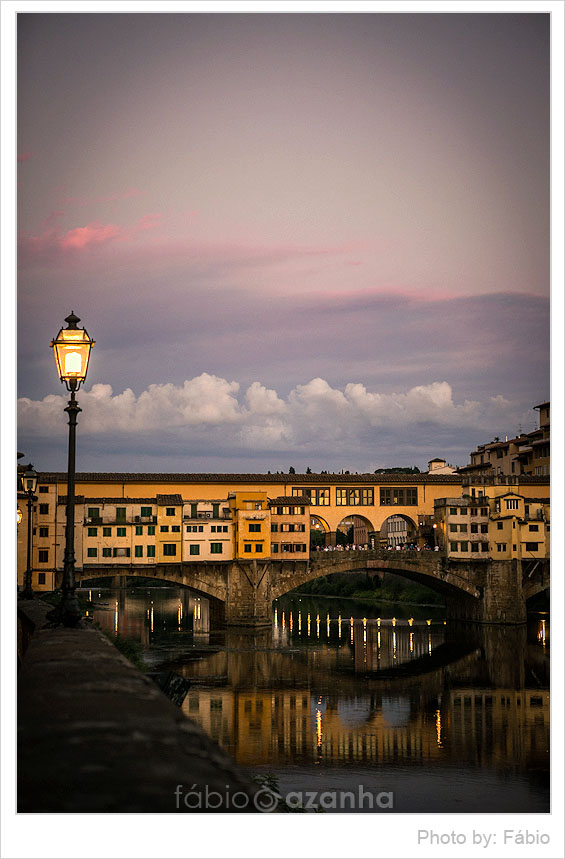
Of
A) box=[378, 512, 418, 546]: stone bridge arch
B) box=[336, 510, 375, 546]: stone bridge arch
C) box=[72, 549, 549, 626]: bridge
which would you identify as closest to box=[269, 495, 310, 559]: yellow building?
box=[72, 549, 549, 626]: bridge

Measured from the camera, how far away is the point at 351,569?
56.9 m

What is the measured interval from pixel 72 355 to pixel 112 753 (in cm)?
726

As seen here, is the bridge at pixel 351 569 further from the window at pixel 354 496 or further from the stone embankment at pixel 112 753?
the stone embankment at pixel 112 753

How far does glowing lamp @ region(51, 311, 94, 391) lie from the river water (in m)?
10.9

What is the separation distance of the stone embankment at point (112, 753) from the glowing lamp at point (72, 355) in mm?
5293

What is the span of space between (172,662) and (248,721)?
421 inches

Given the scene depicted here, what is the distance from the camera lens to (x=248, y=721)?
29.5m

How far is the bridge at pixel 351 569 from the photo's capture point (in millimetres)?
53844

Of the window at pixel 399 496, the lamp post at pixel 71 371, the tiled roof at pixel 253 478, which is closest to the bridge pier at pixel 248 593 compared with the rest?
the tiled roof at pixel 253 478

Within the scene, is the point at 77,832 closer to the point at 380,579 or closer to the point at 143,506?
the point at 143,506

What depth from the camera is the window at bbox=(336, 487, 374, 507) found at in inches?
2418

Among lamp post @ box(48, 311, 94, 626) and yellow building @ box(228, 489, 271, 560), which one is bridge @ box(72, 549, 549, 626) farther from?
lamp post @ box(48, 311, 94, 626)

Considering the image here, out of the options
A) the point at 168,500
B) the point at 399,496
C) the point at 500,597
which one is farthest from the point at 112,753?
the point at 399,496
